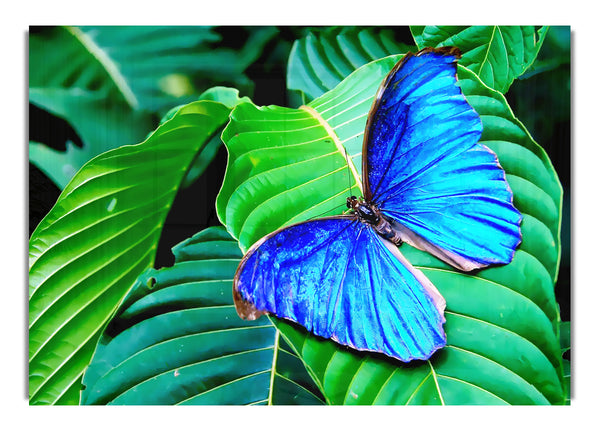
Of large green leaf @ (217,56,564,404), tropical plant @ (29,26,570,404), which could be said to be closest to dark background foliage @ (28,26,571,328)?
tropical plant @ (29,26,570,404)

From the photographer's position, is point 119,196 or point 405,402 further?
point 119,196

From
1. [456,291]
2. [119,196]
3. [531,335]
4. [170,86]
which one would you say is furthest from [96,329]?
[531,335]

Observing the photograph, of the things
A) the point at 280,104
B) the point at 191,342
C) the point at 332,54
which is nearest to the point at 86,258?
the point at 191,342

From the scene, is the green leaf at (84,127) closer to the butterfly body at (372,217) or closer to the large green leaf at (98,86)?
the large green leaf at (98,86)

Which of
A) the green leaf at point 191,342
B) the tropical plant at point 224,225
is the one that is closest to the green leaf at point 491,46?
the tropical plant at point 224,225

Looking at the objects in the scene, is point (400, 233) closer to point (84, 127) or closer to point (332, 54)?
point (332, 54)

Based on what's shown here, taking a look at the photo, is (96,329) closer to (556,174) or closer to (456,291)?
(456,291)
